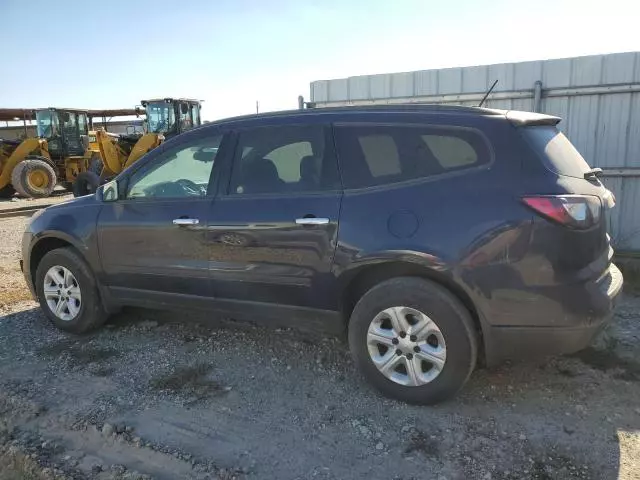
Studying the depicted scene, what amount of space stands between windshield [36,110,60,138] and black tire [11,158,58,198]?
1421mm

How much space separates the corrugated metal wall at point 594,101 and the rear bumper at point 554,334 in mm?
3744

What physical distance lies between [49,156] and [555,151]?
17.8m

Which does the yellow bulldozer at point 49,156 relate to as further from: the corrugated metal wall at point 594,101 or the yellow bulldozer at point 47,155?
the corrugated metal wall at point 594,101

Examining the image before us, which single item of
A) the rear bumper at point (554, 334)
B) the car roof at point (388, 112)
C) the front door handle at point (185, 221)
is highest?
the car roof at point (388, 112)

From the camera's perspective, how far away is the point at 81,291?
4.68 meters

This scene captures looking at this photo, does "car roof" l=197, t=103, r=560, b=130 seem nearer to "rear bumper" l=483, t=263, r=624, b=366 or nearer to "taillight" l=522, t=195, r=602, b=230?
"taillight" l=522, t=195, r=602, b=230

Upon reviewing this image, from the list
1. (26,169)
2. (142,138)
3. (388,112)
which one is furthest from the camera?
(26,169)

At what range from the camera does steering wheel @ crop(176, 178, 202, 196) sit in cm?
411

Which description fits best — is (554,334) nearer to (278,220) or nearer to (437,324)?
(437,324)

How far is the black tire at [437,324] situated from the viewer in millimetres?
3176

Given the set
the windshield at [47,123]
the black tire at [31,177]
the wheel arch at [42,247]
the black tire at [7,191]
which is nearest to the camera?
the wheel arch at [42,247]

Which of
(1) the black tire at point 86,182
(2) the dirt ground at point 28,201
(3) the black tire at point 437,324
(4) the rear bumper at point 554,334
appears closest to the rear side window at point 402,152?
(3) the black tire at point 437,324

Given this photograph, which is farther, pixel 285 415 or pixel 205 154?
pixel 205 154

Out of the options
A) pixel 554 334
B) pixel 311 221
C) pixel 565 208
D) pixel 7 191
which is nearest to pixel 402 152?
pixel 311 221
